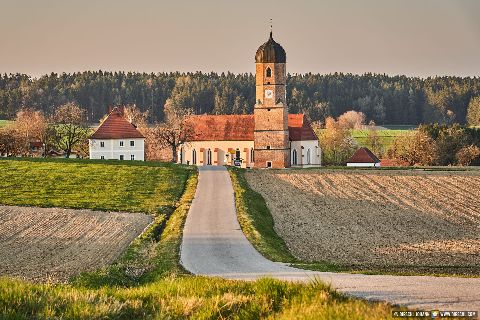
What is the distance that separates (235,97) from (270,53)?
100535mm

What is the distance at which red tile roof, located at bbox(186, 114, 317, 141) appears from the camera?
3273 inches

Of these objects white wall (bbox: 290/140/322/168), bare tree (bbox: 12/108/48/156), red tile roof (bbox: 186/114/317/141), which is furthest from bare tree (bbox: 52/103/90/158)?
white wall (bbox: 290/140/322/168)

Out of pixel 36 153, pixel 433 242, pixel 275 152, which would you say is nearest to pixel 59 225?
pixel 433 242

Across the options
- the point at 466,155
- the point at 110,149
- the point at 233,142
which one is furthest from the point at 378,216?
the point at 466,155

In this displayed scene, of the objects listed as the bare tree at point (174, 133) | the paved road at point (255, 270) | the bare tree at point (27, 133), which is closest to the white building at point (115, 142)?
the bare tree at point (174, 133)

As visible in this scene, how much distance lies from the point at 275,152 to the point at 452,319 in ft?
214

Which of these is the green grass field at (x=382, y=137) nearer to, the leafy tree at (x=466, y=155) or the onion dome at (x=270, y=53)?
the leafy tree at (x=466, y=155)

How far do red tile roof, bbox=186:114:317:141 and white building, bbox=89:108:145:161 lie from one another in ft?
21.6

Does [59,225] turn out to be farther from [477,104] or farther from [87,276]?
[477,104]

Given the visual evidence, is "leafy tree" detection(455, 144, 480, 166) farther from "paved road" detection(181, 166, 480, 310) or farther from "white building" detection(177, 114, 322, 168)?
"paved road" detection(181, 166, 480, 310)

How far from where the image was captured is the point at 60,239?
109 feet

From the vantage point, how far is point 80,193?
49594 mm

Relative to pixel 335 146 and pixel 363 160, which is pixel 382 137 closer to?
pixel 335 146

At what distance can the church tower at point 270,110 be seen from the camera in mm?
76938
